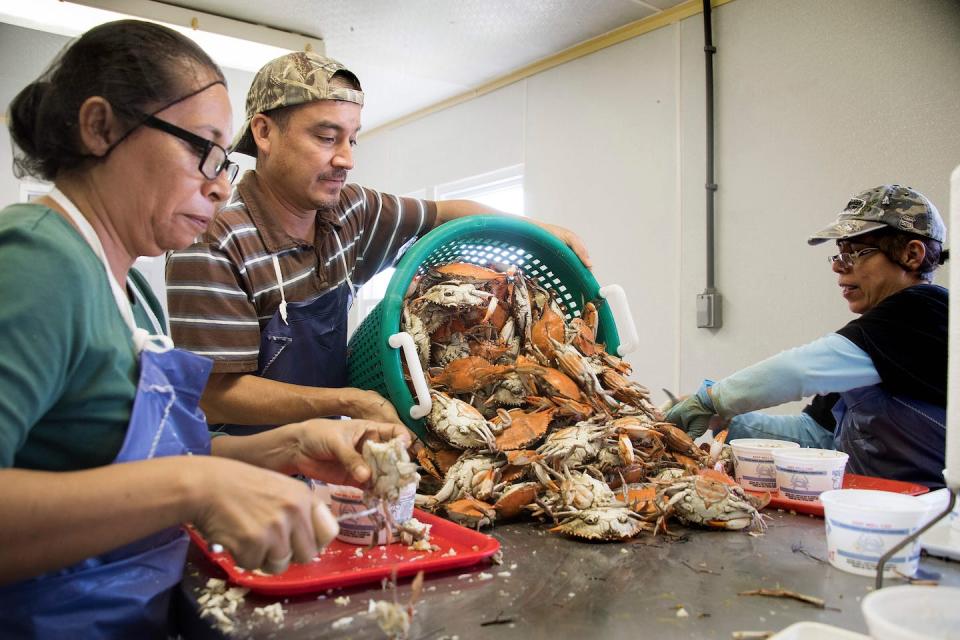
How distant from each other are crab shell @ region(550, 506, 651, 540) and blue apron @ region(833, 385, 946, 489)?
1278mm

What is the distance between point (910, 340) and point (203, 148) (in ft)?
7.35

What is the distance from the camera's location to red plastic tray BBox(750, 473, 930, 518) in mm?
1745

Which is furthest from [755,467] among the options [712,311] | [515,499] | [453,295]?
[712,311]

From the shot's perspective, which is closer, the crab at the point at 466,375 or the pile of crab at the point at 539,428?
the pile of crab at the point at 539,428

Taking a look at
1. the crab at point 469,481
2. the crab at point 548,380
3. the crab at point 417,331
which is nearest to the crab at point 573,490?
the crab at point 469,481

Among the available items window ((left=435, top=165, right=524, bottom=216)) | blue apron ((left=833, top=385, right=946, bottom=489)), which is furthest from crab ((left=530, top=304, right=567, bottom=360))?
window ((left=435, top=165, right=524, bottom=216))

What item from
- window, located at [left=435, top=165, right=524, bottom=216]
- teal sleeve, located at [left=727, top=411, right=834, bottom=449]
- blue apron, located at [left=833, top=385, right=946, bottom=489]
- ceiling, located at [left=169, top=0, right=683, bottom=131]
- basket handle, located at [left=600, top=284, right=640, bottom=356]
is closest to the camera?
basket handle, located at [left=600, top=284, right=640, bottom=356]

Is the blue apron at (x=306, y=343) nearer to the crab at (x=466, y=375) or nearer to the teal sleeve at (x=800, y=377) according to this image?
the crab at (x=466, y=375)

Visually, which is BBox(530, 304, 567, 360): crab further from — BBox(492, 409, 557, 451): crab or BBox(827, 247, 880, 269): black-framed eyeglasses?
BBox(827, 247, 880, 269): black-framed eyeglasses

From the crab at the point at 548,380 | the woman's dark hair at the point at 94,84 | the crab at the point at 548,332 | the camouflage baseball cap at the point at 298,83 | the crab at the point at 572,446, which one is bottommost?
the crab at the point at 572,446

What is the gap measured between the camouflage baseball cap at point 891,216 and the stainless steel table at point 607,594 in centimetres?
155

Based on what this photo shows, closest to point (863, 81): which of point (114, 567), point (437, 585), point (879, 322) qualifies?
point (879, 322)

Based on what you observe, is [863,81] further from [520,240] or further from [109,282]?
[109,282]

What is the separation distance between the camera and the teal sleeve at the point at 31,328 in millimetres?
865
